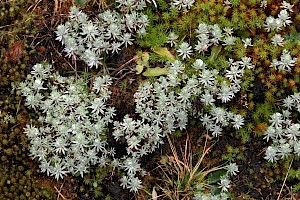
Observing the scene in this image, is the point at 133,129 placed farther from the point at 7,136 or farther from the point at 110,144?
the point at 7,136

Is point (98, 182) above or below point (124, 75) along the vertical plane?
below

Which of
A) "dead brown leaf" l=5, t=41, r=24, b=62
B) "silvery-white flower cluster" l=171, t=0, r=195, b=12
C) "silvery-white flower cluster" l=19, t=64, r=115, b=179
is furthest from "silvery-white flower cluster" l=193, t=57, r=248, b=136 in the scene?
"dead brown leaf" l=5, t=41, r=24, b=62

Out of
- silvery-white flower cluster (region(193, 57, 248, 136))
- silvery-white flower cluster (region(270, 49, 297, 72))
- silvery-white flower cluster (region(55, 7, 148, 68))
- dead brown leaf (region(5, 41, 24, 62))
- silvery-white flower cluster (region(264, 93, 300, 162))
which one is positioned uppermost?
silvery-white flower cluster (region(55, 7, 148, 68))

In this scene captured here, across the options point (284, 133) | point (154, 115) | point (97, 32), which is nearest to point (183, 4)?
point (97, 32)

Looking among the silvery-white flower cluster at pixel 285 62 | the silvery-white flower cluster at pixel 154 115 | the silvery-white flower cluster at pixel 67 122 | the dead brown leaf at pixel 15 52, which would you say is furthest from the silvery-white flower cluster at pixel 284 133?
the dead brown leaf at pixel 15 52

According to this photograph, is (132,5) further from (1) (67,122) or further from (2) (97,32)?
(1) (67,122)

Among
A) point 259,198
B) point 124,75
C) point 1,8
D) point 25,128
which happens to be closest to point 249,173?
point 259,198

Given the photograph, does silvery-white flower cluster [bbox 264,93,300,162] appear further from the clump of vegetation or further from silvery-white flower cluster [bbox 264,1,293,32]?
silvery-white flower cluster [bbox 264,1,293,32]

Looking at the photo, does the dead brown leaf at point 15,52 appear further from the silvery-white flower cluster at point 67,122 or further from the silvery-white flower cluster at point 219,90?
the silvery-white flower cluster at point 219,90
